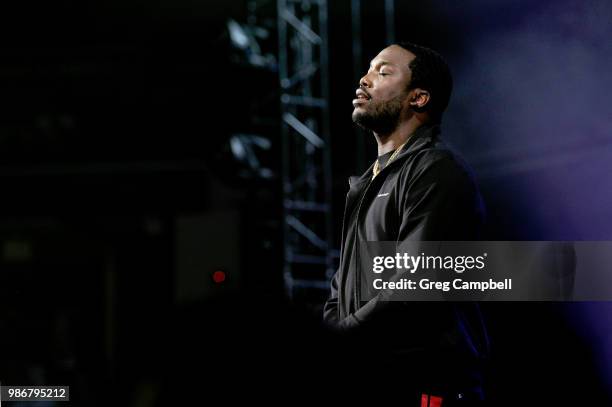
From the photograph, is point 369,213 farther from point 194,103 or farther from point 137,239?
point 137,239

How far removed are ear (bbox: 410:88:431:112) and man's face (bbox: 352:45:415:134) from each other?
0.02m

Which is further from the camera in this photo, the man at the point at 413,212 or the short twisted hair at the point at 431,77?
the short twisted hair at the point at 431,77

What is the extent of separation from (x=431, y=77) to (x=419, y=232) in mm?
558

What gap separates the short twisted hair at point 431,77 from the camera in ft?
7.03

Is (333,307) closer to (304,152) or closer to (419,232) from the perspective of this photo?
(419,232)

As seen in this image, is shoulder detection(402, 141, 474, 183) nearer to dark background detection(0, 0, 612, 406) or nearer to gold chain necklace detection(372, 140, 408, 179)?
gold chain necklace detection(372, 140, 408, 179)

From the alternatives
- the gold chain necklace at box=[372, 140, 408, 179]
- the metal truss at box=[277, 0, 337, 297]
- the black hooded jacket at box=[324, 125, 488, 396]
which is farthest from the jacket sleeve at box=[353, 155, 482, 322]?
the metal truss at box=[277, 0, 337, 297]

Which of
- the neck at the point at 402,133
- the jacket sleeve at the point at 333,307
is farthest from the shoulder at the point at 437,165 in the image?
the jacket sleeve at the point at 333,307

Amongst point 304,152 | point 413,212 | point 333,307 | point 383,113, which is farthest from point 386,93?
point 304,152

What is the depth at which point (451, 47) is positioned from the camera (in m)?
4.32

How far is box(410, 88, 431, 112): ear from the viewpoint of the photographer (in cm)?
214

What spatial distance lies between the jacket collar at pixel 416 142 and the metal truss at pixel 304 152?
2.89 metres

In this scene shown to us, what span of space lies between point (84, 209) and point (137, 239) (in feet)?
3.33

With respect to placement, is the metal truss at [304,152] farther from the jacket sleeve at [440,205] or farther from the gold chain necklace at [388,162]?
the jacket sleeve at [440,205]
